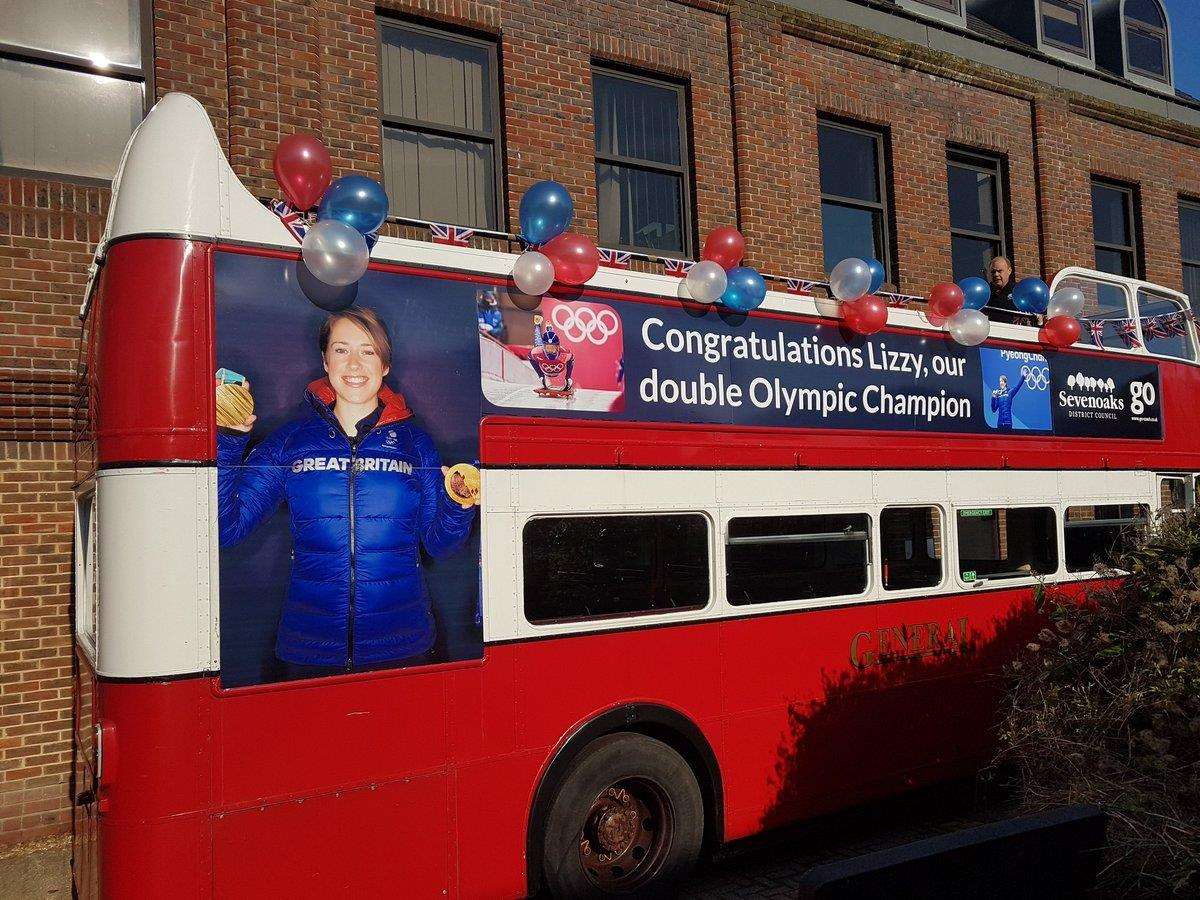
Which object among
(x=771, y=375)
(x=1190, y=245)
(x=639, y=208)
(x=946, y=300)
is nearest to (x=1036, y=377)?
(x=946, y=300)

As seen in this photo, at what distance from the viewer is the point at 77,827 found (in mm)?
4555

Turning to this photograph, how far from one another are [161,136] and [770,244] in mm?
7084

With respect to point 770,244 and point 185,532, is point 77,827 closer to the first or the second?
point 185,532

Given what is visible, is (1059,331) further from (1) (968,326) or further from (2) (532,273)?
(2) (532,273)

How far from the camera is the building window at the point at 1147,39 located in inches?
547

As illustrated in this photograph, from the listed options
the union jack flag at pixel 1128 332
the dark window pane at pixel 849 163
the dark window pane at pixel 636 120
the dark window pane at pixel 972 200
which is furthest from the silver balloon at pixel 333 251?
the dark window pane at pixel 972 200

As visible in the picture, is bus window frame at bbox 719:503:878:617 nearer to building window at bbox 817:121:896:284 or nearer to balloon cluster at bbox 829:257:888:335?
balloon cluster at bbox 829:257:888:335

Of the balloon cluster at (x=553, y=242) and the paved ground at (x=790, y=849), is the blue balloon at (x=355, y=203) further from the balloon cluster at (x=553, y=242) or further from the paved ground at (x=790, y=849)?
the paved ground at (x=790, y=849)

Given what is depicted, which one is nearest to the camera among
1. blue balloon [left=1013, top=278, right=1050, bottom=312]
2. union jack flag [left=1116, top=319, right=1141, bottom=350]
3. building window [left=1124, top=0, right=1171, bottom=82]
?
blue balloon [left=1013, top=278, right=1050, bottom=312]

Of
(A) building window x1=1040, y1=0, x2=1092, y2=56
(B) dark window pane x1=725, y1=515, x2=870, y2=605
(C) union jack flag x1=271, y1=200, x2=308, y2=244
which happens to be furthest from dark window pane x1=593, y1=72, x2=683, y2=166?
(A) building window x1=1040, y1=0, x2=1092, y2=56

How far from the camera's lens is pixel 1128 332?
7418 millimetres

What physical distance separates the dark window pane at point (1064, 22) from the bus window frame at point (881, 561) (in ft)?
33.0

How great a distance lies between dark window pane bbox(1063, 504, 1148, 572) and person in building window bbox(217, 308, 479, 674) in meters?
4.85

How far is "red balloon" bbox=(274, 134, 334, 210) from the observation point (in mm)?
4020
